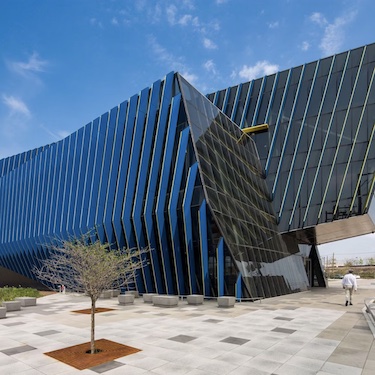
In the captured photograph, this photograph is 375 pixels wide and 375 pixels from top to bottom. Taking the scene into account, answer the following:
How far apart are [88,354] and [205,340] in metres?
3.74

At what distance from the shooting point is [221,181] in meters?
24.9

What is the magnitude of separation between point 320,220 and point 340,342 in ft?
69.1

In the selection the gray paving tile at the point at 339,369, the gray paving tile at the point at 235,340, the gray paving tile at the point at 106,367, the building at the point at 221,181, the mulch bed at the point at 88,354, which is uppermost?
the building at the point at 221,181

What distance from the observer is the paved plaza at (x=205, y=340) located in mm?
8297

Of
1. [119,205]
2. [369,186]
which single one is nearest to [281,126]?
[369,186]

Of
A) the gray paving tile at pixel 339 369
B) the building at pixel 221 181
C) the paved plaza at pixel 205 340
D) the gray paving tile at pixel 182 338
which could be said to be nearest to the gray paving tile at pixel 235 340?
the paved plaza at pixel 205 340

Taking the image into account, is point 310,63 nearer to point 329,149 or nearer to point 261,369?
point 329,149

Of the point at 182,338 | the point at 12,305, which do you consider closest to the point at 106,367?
the point at 182,338

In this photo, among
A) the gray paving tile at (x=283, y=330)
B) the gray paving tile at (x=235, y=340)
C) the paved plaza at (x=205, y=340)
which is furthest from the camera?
the gray paving tile at (x=283, y=330)

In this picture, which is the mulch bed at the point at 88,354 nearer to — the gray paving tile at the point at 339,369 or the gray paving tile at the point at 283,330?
the gray paving tile at the point at 339,369

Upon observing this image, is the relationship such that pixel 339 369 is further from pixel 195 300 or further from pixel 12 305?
pixel 12 305

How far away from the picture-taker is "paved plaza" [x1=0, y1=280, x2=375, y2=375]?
830 cm

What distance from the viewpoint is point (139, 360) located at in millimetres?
8867

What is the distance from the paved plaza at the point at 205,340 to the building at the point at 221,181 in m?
5.71
